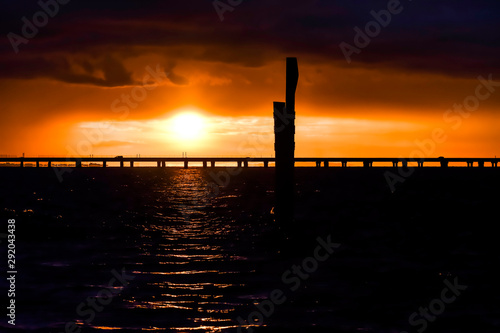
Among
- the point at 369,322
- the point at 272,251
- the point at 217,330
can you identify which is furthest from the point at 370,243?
the point at 217,330

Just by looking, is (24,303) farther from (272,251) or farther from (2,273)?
(272,251)

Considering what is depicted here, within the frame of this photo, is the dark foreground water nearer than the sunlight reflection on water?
Yes

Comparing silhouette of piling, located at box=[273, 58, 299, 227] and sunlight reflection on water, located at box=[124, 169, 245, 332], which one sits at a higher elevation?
silhouette of piling, located at box=[273, 58, 299, 227]

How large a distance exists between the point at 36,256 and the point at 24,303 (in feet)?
19.8

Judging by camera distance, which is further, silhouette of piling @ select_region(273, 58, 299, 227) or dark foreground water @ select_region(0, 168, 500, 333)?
silhouette of piling @ select_region(273, 58, 299, 227)

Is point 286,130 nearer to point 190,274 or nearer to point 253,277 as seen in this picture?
point 253,277

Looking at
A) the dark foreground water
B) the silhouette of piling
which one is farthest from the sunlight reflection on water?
the silhouette of piling

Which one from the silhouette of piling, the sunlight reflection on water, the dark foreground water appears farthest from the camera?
the silhouette of piling

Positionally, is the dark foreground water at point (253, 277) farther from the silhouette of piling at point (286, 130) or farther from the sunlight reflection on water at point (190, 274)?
the silhouette of piling at point (286, 130)

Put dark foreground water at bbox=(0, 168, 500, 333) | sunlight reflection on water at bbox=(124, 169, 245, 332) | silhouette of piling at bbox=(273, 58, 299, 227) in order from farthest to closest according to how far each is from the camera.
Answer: silhouette of piling at bbox=(273, 58, 299, 227) < sunlight reflection on water at bbox=(124, 169, 245, 332) < dark foreground water at bbox=(0, 168, 500, 333)

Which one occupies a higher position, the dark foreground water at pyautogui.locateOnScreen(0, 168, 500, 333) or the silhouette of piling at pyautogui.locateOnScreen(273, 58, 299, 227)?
the silhouette of piling at pyautogui.locateOnScreen(273, 58, 299, 227)

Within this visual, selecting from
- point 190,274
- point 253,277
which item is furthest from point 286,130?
point 190,274

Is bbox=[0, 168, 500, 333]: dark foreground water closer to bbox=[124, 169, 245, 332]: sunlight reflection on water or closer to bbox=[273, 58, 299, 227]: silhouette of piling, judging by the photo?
bbox=[124, 169, 245, 332]: sunlight reflection on water

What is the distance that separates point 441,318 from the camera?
1142 cm
